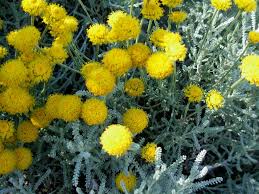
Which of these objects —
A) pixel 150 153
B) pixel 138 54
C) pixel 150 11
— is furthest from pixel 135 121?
pixel 150 11

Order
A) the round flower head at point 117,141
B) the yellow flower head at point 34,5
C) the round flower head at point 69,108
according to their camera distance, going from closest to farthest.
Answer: the round flower head at point 117,141 → the round flower head at point 69,108 → the yellow flower head at point 34,5

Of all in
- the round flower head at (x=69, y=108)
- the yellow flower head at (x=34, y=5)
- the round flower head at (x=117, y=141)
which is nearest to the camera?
the round flower head at (x=117, y=141)

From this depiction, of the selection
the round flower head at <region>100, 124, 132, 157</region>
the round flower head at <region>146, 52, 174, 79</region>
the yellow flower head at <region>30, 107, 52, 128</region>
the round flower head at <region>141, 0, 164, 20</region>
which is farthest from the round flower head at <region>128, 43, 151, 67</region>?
the yellow flower head at <region>30, 107, 52, 128</region>

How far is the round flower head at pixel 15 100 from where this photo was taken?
5.35 ft

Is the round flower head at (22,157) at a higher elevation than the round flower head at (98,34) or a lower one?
lower

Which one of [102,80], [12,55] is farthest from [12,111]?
[12,55]

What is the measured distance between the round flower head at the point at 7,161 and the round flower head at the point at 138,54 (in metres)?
0.59

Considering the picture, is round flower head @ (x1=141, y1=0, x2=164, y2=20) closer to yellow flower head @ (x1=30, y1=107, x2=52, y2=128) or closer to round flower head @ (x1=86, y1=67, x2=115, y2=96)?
round flower head @ (x1=86, y1=67, x2=115, y2=96)

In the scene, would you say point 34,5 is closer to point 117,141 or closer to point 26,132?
point 26,132

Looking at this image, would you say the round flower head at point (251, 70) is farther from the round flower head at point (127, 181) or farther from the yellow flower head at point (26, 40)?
the yellow flower head at point (26, 40)

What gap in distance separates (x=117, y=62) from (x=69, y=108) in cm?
24

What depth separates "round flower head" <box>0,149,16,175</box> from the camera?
1659mm

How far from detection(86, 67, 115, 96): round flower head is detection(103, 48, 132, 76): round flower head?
0.03m

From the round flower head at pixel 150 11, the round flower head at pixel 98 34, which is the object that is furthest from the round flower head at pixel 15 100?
the round flower head at pixel 150 11
